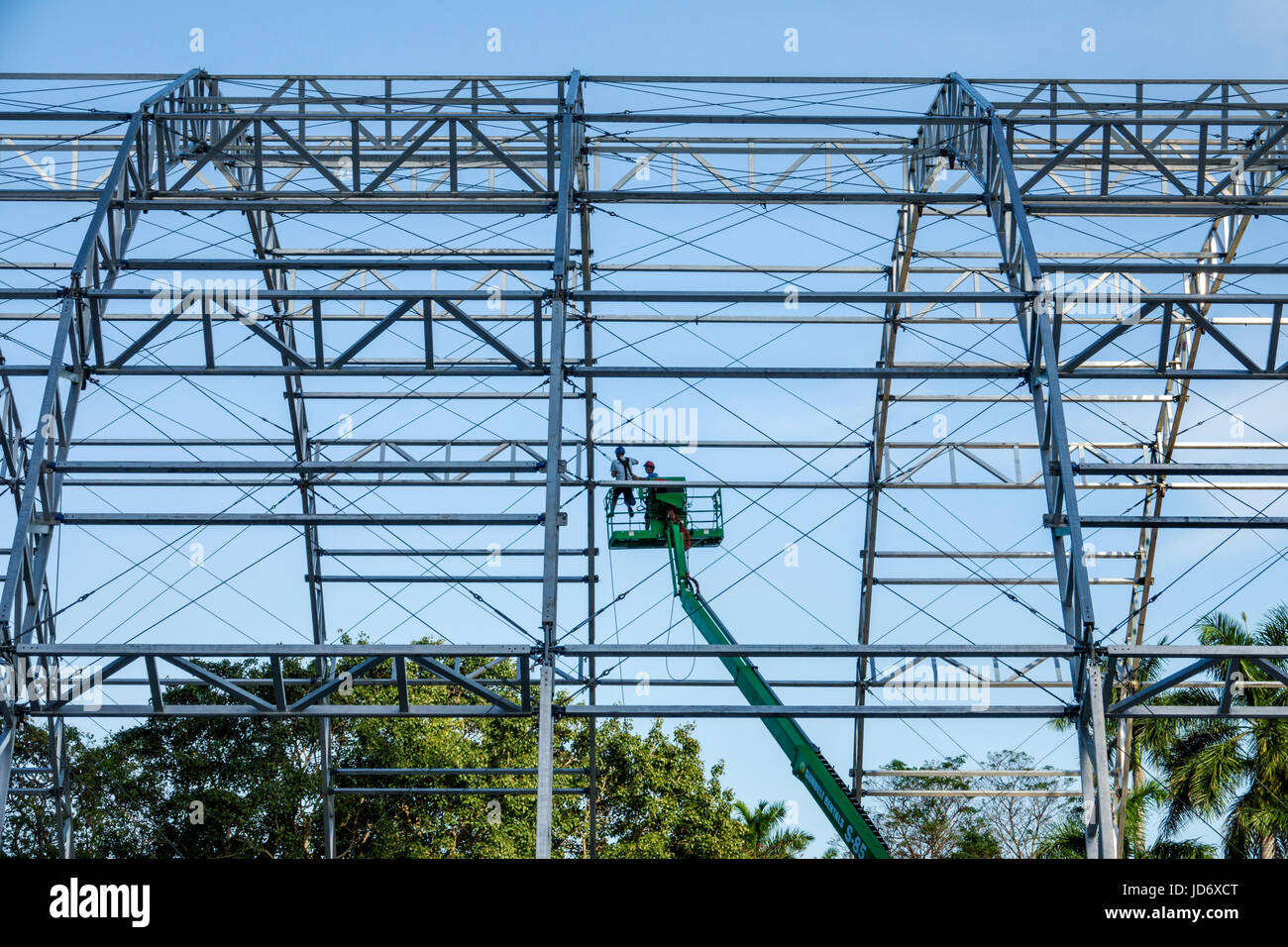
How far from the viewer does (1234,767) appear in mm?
24672

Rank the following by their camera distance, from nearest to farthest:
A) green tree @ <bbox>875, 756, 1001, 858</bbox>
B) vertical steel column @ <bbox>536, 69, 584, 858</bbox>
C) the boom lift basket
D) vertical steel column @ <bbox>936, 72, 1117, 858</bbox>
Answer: vertical steel column @ <bbox>536, 69, 584, 858</bbox>, vertical steel column @ <bbox>936, 72, 1117, 858</bbox>, the boom lift basket, green tree @ <bbox>875, 756, 1001, 858</bbox>

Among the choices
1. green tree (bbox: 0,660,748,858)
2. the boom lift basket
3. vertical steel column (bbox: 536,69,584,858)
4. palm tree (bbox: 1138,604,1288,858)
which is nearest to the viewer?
vertical steel column (bbox: 536,69,584,858)

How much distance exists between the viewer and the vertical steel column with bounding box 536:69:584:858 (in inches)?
611

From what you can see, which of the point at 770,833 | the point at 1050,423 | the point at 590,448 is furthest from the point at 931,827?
the point at 1050,423

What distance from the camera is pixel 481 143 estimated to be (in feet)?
68.7

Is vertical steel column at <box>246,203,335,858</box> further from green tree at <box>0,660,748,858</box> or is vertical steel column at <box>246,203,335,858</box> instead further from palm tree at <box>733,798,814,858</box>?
palm tree at <box>733,798,814,858</box>

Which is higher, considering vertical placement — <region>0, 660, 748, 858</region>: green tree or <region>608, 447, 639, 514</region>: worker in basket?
<region>608, 447, 639, 514</region>: worker in basket

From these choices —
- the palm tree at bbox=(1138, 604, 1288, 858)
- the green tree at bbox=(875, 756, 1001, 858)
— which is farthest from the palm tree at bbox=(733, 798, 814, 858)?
the palm tree at bbox=(1138, 604, 1288, 858)

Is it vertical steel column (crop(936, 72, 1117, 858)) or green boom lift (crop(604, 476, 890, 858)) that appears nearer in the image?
vertical steel column (crop(936, 72, 1117, 858))

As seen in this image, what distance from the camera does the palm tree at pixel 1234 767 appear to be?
23.9 meters

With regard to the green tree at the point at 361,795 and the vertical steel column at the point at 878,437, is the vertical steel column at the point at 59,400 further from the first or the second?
the vertical steel column at the point at 878,437

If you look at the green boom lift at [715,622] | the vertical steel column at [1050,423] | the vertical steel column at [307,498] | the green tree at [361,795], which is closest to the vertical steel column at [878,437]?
the vertical steel column at [1050,423]

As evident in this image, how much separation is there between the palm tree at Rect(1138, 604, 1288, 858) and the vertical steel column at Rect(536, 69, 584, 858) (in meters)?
12.4
